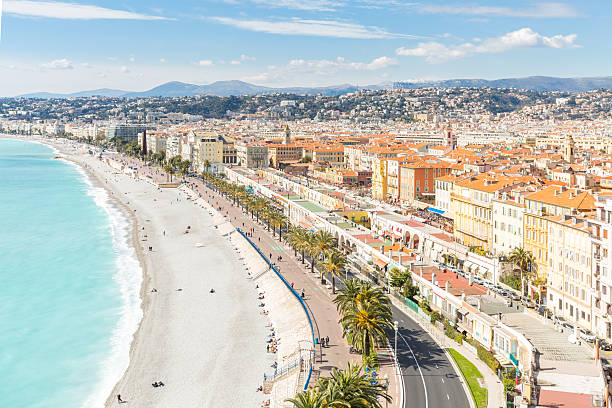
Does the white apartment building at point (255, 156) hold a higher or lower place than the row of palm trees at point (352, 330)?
higher

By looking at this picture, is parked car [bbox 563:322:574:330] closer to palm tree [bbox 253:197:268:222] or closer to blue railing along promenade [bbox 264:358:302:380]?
blue railing along promenade [bbox 264:358:302:380]

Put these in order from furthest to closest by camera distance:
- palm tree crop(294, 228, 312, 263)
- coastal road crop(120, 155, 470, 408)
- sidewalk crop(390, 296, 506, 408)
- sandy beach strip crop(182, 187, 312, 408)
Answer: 1. palm tree crop(294, 228, 312, 263)
2. sandy beach strip crop(182, 187, 312, 408)
3. coastal road crop(120, 155, 470, 408)
4. sidewalk crop(390, 296, 506, 408)

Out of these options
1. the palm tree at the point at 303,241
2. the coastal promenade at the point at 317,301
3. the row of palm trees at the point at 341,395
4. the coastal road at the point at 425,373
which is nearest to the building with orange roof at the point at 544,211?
the coastal road at the point at 425,373

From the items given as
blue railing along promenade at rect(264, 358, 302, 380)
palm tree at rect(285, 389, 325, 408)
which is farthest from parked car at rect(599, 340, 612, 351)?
palm tree at rect(285, 389, 325, 408)

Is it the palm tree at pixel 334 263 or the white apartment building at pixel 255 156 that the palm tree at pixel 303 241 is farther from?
the white apartment building at pixel 255 156

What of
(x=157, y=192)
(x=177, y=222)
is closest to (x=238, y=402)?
(x=177, y=222)

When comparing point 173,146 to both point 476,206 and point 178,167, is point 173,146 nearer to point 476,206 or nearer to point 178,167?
point 178,167
